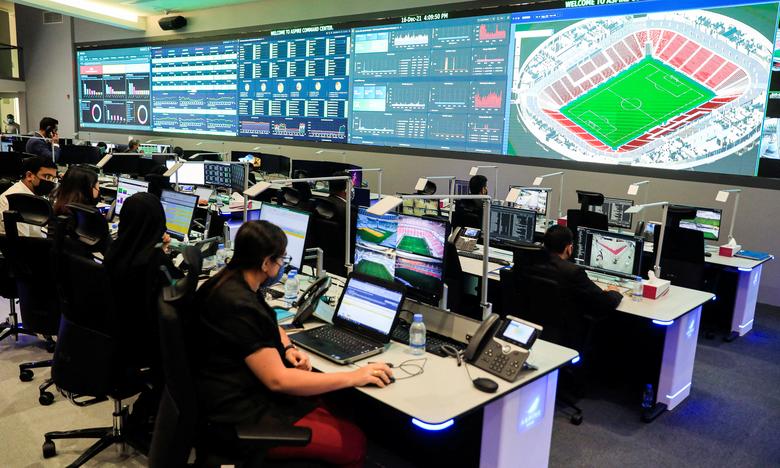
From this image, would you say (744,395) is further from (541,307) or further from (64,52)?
(64,52)

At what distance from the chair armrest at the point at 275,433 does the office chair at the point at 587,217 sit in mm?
3511

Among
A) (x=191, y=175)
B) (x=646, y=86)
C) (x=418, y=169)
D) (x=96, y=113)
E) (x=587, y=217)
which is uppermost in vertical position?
(x=646, y=86)

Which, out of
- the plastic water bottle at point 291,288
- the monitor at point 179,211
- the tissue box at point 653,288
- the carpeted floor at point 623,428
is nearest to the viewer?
the carpeted floor at point 623,428

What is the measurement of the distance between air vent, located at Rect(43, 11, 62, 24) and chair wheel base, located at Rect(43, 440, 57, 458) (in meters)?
12.6

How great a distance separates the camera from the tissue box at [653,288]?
346 centimetres

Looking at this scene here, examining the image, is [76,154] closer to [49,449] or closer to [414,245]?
[49,449]

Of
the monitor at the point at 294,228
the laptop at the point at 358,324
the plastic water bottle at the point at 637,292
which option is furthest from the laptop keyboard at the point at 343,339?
the plastic water bottle at the point at 637,292

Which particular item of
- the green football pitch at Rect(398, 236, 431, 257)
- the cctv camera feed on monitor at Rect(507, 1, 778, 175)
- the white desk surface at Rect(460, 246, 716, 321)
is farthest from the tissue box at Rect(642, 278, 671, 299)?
the cctv camera feed on monitor at Rect(507, 1, 778, 175)

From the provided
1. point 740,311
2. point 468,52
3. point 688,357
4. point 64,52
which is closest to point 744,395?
point 688,357

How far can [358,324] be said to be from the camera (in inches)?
101

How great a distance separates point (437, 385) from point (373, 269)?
789 mm

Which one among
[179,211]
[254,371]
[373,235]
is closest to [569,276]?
[373,235]

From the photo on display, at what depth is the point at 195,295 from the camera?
1933 mm

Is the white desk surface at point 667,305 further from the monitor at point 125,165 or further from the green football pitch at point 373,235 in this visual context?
the monitor at point 125,165
